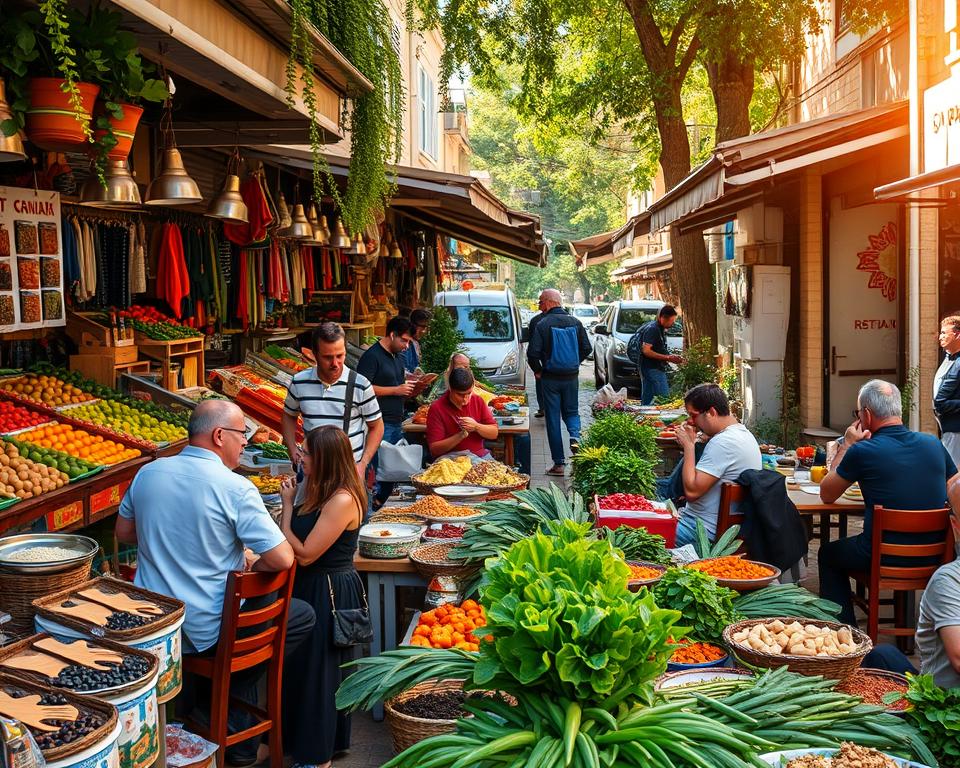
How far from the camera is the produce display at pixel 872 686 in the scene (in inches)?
159

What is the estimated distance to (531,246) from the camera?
1919cm

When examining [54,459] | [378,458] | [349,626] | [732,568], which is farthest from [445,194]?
[732,568]

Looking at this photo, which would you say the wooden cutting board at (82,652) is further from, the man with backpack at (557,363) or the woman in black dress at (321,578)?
the man with backpack at (557,363)

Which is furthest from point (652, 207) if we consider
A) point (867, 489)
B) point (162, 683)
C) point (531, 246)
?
point (162, 683)

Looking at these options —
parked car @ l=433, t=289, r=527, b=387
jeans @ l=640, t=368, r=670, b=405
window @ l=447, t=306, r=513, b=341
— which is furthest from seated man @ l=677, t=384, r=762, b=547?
window @ l=447, t=306, r=513, b=341

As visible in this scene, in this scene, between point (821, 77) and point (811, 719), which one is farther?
point (821, 77)

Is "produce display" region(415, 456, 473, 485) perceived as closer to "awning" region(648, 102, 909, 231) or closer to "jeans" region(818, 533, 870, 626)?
"jeans" region(818, 533, 870, 626)

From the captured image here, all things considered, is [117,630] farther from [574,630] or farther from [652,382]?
[652,382]

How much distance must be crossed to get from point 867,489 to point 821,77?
38.6 ft

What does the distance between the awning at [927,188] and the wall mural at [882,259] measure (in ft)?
7.68

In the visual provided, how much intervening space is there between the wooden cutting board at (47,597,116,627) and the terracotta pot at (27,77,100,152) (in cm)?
195

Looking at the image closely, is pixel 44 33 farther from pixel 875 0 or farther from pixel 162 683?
pixel 875 0

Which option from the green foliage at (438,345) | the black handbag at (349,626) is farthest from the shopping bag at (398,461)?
the green foliage at (438,345)

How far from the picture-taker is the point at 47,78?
4.34 metres
